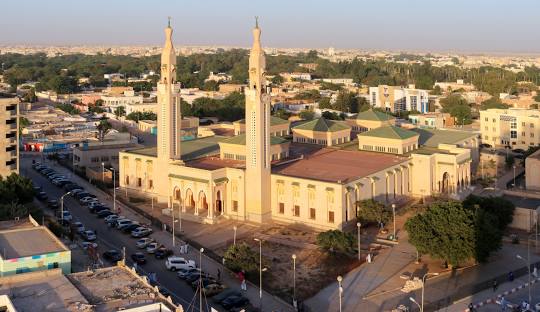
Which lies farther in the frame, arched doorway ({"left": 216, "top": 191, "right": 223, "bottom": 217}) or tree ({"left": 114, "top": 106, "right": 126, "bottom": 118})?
tree ({"left": 114, "top": 106, "right": 126, "bottom": 118})

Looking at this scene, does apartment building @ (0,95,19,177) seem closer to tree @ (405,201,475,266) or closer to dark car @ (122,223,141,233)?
dark car @ (122,223,141,233)

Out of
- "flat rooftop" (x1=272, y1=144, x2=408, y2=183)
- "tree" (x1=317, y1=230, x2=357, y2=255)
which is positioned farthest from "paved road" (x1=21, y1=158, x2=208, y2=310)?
"flat rooftop" (x1=272, y1=144, x2=408, y2=183)

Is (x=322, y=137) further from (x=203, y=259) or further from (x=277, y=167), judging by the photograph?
(x=203, y=259)

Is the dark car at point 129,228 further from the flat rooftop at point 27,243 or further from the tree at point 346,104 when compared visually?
the tree at point 346,104

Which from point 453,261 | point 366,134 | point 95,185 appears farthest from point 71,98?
point 453,261

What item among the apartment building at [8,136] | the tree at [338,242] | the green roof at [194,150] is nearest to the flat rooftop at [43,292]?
the tree at [338,242]

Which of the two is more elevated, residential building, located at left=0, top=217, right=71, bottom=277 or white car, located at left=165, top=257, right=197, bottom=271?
residential building, located at left=0, top=217, right=71, bottom=277

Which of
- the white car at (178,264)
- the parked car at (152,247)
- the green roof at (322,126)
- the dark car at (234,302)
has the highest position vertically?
the green roof at (322,126)
